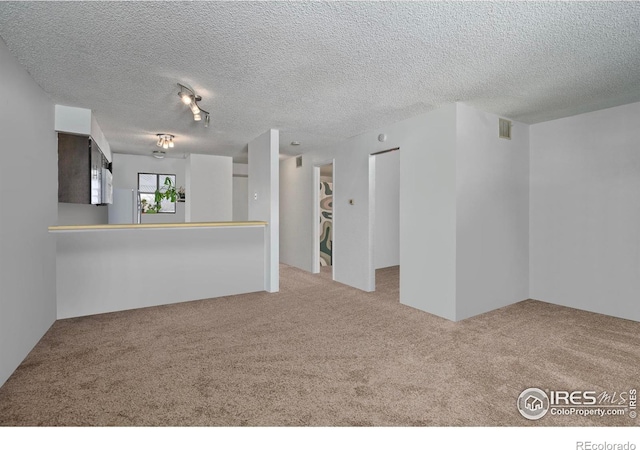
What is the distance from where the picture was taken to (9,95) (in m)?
2.36

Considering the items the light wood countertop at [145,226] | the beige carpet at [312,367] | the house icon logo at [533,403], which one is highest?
the light wood countertop at [145,226]

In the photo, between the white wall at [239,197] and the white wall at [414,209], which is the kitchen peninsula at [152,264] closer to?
the white wall at [414,209]

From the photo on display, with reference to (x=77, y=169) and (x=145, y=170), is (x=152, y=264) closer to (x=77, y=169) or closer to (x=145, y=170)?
(x=77, y=169)

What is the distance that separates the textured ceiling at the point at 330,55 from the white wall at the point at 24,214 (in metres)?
0.28

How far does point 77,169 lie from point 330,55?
341 centimetres

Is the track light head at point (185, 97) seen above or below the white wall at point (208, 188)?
above

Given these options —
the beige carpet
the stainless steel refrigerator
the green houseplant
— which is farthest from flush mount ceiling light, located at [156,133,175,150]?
the beige carpet

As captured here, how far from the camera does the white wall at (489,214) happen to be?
3611 millimetres

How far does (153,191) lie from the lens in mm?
7309

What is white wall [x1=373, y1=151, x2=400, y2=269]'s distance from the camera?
7.06 meters

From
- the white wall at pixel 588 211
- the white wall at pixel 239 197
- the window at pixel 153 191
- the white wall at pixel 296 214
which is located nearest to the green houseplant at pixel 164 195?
the window at pixel 153 191

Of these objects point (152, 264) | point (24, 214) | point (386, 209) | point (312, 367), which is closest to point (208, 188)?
point (152, 264)
